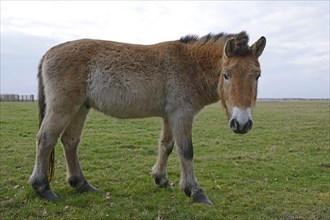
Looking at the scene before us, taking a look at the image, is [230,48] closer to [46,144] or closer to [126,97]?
[126,97]

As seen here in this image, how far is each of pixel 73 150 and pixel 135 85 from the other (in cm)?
189

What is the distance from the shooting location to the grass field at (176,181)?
5855 mm

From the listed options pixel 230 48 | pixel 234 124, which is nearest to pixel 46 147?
pixel 234 124

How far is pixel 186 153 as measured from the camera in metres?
6.32

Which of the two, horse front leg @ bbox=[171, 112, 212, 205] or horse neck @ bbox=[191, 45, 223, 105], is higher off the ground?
horse neck @ bbox=[191, 45, 223, 105]

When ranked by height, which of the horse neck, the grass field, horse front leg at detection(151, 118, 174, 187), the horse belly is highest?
the horse neck

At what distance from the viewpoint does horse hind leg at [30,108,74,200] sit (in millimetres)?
6039

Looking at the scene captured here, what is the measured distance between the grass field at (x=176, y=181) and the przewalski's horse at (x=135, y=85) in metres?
0.47

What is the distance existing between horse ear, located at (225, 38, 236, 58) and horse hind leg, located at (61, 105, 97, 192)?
290 cm

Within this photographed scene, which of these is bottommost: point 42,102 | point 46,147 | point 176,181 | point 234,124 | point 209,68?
→ point 176,181

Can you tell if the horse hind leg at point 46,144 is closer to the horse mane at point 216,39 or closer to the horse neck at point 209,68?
the horse neck at point 209,68

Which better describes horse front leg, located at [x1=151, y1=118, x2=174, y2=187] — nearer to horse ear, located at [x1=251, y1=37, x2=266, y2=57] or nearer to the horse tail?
the horse tail

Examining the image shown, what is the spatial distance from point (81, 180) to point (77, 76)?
82.3 inches

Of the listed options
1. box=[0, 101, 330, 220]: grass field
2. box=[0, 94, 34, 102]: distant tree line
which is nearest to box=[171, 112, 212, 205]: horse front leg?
box=[0, 101, 330, 220]: grass field
